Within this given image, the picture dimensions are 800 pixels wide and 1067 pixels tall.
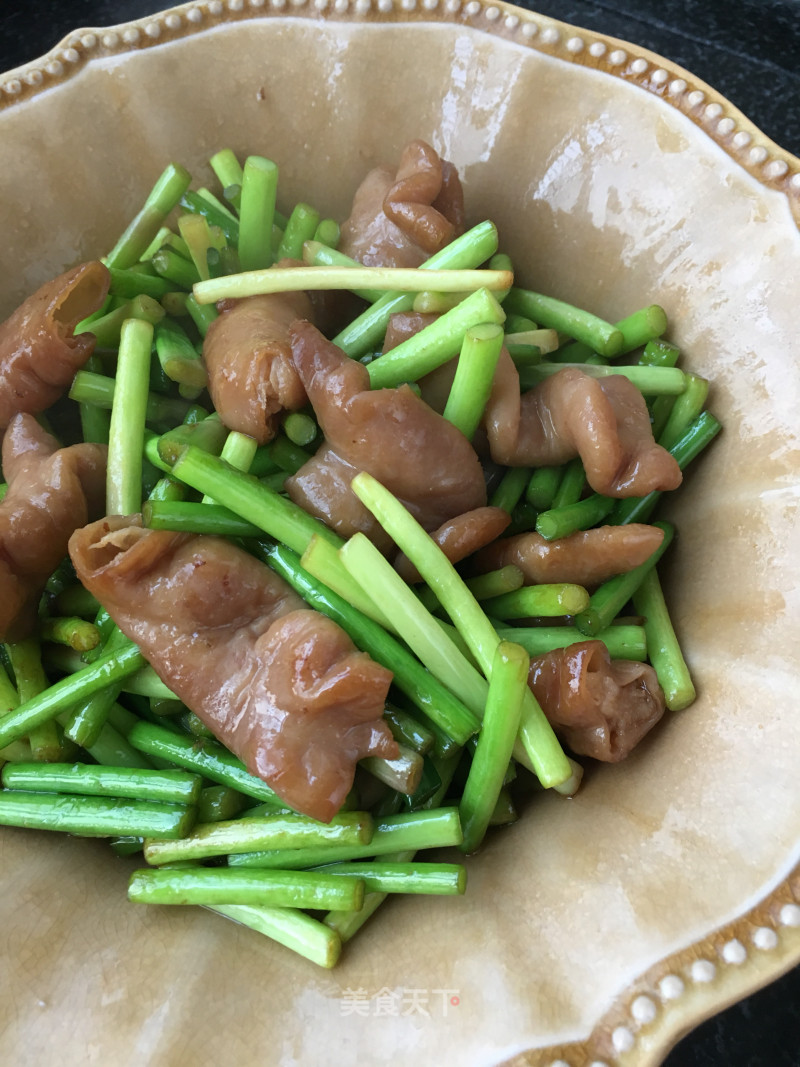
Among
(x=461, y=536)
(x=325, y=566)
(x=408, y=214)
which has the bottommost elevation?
(x=325, y=566)

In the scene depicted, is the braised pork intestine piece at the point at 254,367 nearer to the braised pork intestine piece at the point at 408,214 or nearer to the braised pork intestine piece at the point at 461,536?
the braised pork intestine piece at the point at 408,214

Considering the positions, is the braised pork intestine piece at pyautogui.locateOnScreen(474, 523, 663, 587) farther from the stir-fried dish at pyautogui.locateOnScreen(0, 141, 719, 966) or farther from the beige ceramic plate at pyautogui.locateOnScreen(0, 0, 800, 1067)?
the beige ceramic plate at pyautogui.locateOnScreen(0, 0, 800, 1067)

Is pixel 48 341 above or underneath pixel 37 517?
above

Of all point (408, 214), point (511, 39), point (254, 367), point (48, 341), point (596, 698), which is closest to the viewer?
point (596, 698)

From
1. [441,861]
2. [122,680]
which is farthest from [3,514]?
[441,861]

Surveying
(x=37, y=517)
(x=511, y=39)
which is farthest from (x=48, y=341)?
(x=511, y=39)

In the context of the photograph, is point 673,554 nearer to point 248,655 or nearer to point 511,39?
point 248,655

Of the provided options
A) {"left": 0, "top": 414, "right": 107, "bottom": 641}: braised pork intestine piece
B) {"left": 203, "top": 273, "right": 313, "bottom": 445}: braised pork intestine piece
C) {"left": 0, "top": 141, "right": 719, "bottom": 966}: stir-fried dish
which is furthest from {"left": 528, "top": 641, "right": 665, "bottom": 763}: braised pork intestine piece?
{"left": 0, "top": 414, "right": 107, "bottom": 641}: braised pork intestine piece
